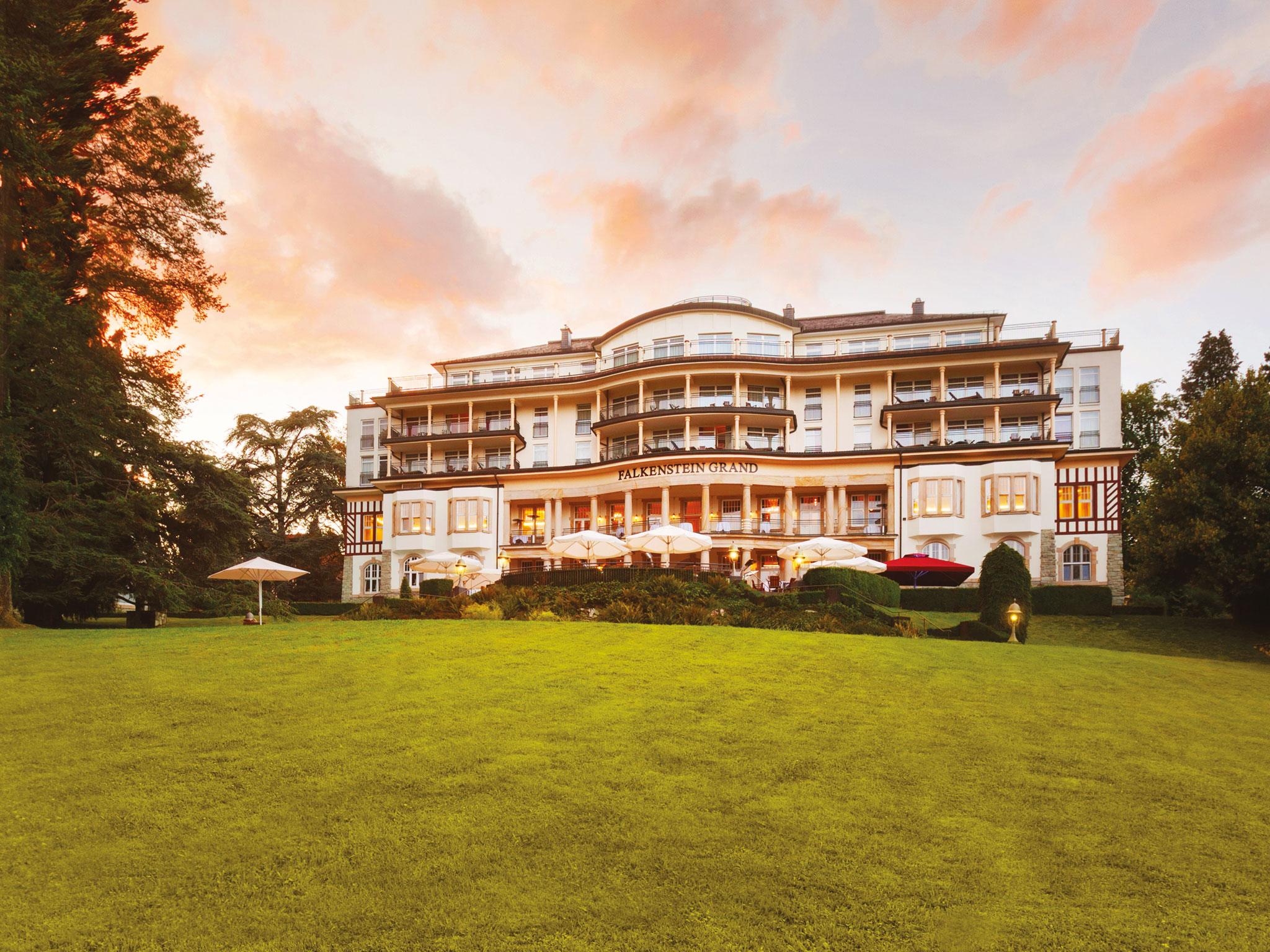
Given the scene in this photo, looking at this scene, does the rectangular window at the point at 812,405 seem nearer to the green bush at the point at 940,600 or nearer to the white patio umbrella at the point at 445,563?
the green bush at the point at 940,600

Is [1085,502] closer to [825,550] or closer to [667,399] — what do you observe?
[825,550]

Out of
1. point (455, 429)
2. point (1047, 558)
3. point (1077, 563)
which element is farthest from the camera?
point (455, 429)

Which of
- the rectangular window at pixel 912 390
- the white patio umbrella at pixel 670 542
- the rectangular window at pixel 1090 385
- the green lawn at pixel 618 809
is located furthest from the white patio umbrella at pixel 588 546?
the rectangular window at pixel 1090 385

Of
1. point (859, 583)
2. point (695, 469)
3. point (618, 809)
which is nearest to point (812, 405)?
point (695, 469)

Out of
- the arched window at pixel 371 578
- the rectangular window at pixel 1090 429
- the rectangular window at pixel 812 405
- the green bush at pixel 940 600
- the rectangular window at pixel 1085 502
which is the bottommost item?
the arched window at pixel 371 578

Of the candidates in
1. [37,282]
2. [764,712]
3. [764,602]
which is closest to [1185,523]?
[764,602]

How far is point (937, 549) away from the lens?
49.0m

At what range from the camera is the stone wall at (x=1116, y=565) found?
48469 mm

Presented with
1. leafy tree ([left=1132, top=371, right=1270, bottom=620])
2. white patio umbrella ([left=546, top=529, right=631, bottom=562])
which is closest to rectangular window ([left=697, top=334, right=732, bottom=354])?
white patio umbrella ([left=546, top=529, right=631, bottom=562])

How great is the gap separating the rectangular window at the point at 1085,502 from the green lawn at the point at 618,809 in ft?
143

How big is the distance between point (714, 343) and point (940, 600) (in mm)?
29113

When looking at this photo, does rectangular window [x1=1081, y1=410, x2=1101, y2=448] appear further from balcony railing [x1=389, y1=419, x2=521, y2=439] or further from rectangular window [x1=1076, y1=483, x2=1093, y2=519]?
balcony railing [x1=389, y1=419, x2=521, y2=439]

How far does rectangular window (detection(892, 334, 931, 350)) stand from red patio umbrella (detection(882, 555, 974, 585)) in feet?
67.3

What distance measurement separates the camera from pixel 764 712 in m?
9.38
